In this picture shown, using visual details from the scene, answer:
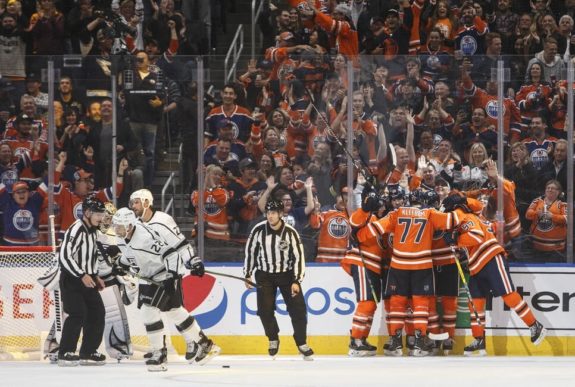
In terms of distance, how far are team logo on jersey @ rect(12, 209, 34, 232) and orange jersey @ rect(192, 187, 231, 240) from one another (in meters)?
1.51

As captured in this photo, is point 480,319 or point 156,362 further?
point 480,319

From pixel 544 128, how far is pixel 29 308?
4.87m

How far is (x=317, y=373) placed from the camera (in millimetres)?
11695

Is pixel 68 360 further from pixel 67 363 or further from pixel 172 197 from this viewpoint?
pixel 172 197

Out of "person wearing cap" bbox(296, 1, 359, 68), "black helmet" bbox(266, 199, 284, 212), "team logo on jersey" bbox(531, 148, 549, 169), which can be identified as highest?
"person wearing cap" bbox(296, 1, 359, 68)

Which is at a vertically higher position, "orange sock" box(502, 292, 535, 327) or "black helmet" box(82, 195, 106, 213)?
"black helmet" box(82, 195, 106, 213)

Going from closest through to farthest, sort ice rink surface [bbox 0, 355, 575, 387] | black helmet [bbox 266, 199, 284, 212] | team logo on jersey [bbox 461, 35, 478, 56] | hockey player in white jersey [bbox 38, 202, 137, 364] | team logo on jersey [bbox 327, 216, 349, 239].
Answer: ice rink surface [bbox 0, 355, 575, 387] < hockey player in white jersey [bbox 38, 202, 137, 364] < black helmet [bbox 266, 199, 284, 212] < team logo on jersey [bbox 327, 216, 349, 239] < team logo on jersey [bbox 461, 35, 478, 56]

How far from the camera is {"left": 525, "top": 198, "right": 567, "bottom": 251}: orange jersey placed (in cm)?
1360

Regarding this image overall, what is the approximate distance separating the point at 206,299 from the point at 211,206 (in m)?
0.86

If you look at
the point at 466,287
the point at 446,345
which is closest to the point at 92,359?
the point at 446,345

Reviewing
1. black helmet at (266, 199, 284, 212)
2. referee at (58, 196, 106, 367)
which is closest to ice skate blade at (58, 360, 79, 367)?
referee at (58, 196, 106, 367)

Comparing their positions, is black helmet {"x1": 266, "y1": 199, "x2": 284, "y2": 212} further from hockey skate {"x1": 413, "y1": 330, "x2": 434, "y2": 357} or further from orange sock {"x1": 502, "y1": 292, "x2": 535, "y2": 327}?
orange sock {"x1": 502, "y1": 292, "x2": 535, "y2": 327}

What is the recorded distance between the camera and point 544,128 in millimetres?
13625

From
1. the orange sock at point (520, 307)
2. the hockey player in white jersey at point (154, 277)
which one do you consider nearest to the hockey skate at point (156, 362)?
the hockey player in white jersey at point (154, 277)
